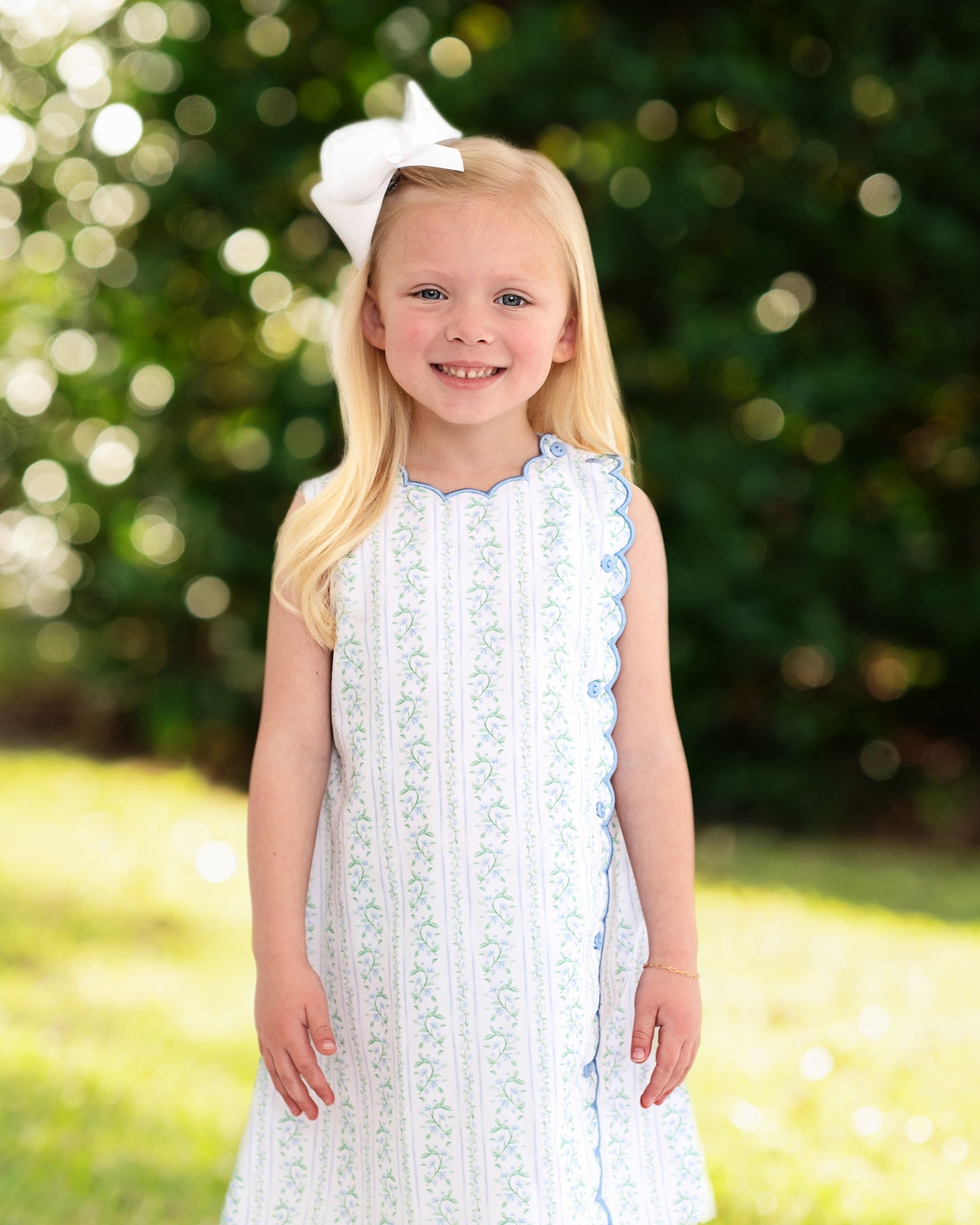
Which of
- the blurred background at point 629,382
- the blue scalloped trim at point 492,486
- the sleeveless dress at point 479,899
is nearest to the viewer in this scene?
the sleeveless dress at point 479,899

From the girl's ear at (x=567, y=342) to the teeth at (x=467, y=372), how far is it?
16 centimetres

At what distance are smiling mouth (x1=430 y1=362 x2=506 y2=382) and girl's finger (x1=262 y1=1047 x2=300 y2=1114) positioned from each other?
0.85 metres

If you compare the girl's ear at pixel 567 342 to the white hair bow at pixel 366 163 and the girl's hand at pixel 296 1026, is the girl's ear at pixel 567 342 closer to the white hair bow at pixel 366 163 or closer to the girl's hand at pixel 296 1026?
the white hair bow at pixel 366 163

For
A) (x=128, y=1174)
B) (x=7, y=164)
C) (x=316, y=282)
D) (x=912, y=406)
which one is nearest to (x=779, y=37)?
(x=912, y=406)

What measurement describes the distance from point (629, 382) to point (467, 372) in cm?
289

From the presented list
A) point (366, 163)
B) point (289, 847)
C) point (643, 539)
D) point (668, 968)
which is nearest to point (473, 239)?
point (366, 163)

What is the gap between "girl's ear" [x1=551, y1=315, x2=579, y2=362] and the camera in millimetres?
1787

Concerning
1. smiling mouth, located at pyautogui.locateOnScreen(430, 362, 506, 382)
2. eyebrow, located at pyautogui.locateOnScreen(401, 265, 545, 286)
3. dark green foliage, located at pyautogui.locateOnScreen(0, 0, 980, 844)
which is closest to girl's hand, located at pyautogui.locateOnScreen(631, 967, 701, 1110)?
smiling mouth, located at pyautogui.locateOnScreen(430, 362, 506, 382)

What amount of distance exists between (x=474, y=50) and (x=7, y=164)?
1.72 metres

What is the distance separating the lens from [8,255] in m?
5.02

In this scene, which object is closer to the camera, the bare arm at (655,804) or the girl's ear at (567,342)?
the bare arm at (655,804)

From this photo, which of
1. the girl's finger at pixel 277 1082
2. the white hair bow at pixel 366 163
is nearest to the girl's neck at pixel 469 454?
the white hair bow at pixel 366 163

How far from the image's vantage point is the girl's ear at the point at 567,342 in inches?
70.4

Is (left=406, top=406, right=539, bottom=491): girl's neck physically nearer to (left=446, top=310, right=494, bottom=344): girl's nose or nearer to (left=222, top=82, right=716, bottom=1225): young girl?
(left=222, top=82, right=716, bottom=1225): young girl
